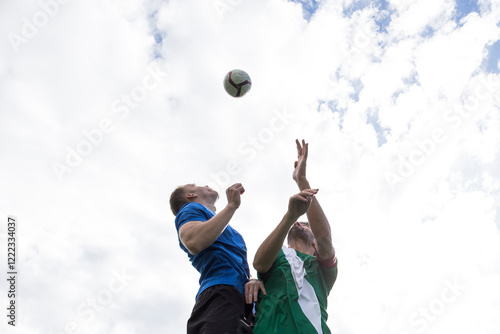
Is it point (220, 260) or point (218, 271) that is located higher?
point (220, 260)

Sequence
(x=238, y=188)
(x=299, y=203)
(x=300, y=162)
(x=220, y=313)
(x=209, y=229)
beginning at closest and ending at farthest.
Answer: (x=220, y=313), (x=299, y=203), (x=209, y=229), (x=238, y=188), (x=300, y=162)

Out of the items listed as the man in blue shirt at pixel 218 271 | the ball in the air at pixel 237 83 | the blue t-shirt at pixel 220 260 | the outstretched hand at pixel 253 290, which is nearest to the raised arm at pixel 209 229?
the man in blue shirt at pixel 218 271

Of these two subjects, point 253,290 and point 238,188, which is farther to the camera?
point 238,188

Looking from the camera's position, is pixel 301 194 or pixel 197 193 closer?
pixel 301 194

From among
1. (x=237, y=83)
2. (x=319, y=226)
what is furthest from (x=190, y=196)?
(x=237, y=83)

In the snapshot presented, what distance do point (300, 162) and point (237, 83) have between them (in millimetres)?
3287

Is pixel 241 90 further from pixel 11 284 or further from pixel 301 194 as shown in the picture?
pixel 11 284

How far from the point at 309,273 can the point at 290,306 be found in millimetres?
524

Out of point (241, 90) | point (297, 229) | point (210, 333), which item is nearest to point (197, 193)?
point (297, 229)

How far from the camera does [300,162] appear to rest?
4.55m

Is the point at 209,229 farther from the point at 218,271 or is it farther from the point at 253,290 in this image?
the point at 253,290

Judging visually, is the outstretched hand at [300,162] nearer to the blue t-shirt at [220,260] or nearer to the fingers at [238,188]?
the fingers at [238,188]

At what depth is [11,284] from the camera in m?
10.8

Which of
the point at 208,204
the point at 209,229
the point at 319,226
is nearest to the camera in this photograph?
the point at 209,229
